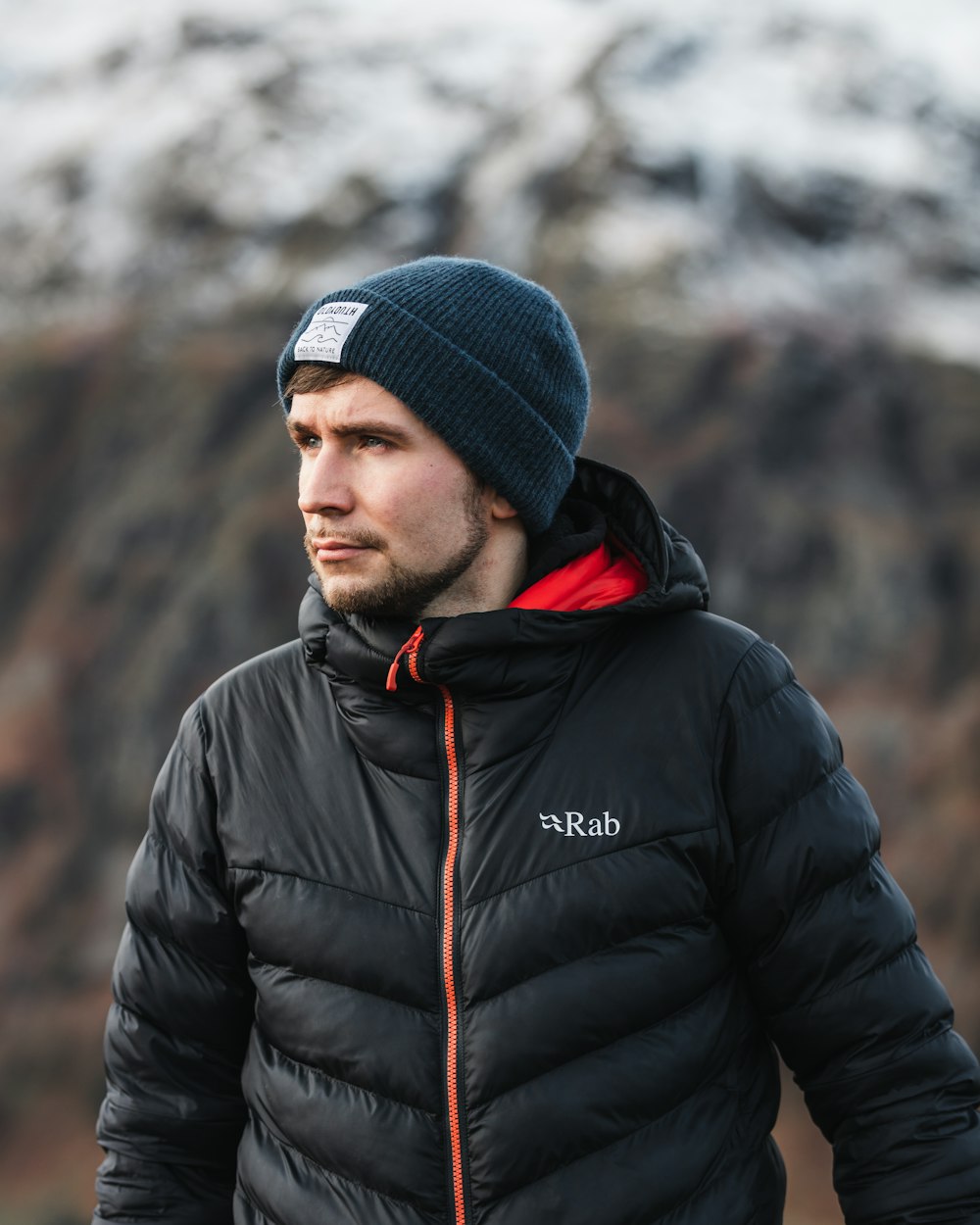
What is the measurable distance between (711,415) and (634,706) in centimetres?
1226

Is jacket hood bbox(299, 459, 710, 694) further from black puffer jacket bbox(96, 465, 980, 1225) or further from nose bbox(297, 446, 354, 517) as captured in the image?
nose bbox(297, 446, 354, 517)

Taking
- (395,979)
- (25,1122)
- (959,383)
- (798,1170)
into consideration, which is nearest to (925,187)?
(959,383)

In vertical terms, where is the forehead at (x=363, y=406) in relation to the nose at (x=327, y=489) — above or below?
above

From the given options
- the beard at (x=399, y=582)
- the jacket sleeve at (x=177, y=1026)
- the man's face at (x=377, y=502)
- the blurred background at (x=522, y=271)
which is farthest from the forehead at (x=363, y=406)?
the blurred background at (x=522, y=271)

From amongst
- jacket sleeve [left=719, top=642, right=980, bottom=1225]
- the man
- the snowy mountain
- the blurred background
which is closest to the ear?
the man

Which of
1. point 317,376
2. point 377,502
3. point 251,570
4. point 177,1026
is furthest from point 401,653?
point 251,570

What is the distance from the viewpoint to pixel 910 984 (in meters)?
2.02

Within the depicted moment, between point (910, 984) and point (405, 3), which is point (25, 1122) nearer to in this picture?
point (910, 984)

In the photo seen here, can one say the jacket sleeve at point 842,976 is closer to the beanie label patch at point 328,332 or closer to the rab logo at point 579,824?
the rab logo at point 579,824

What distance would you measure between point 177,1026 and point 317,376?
3.78ft

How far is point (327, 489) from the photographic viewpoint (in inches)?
80.7

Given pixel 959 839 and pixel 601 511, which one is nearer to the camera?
pixel 601 511

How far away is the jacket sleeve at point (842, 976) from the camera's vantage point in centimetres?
197

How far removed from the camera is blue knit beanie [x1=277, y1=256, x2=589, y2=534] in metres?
2.05
